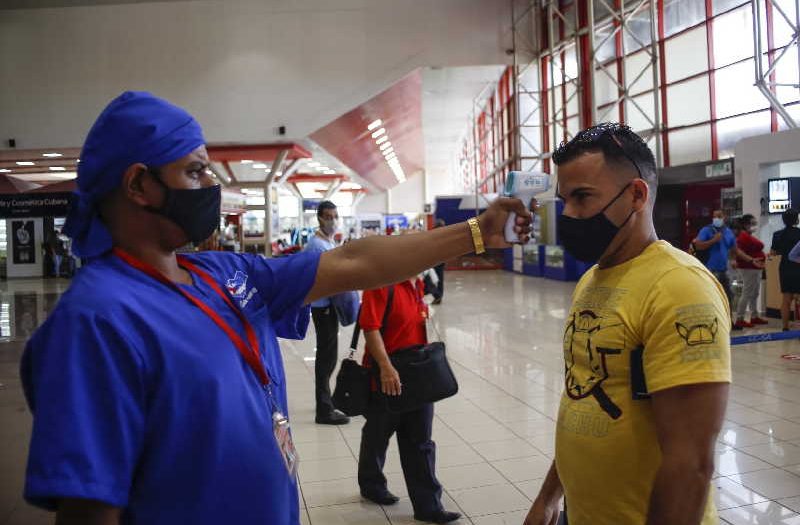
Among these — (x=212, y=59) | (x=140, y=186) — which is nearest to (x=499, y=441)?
(x=140, y=186)

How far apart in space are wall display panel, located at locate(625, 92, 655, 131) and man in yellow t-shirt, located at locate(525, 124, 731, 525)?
15.7 m

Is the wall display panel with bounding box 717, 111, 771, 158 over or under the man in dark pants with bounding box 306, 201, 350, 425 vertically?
over

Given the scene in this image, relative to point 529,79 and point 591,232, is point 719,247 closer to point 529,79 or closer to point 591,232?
point 591,232

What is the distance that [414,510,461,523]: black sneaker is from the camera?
3371mm

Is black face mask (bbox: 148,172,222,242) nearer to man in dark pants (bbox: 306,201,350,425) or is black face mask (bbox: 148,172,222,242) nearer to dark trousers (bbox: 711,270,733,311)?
man in dark pants (bbox: 306,201,350,425)

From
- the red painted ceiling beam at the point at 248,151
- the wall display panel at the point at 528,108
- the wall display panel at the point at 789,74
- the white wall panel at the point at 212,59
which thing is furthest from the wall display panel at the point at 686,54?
the red painted ceiling beam at the point at 248,151

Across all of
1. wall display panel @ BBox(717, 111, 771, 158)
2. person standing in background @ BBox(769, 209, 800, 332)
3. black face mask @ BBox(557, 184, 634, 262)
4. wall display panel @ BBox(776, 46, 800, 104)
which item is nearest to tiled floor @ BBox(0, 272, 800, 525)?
person standing in background @ BBox(769, 209, 800, 332)

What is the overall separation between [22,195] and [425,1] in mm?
11112

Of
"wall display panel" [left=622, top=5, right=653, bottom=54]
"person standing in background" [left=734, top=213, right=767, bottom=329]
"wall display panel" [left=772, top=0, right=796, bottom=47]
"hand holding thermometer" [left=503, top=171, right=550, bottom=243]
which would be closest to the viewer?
"hand holding thermometer" [left=503, top=171, right=550, bottom=243]

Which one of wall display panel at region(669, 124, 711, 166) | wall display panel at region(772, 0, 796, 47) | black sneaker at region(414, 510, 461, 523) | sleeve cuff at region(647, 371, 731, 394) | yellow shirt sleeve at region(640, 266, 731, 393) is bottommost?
black sneaker at region(414, 510, 461, 523)

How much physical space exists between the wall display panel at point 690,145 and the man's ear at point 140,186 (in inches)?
591

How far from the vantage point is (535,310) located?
40.5 ft

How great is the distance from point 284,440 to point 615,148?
1.00m

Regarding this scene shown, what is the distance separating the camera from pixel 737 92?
1339 cm
